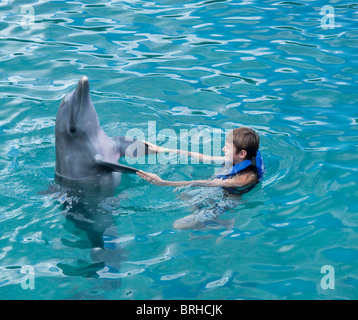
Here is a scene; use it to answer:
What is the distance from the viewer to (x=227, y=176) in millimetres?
6312

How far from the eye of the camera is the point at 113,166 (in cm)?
584

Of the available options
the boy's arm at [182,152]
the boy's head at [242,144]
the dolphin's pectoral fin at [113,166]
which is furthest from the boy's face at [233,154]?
the dolphin's pectoral fin at [113,166]

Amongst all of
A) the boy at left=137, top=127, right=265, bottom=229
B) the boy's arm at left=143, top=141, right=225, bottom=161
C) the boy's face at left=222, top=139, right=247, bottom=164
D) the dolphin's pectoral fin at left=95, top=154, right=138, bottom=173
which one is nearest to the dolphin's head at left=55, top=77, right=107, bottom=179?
the dolphin's pectoral fin at left=95, top=154, right=138, bottom=173

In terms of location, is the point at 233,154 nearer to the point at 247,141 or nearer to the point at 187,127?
the point at 247,141

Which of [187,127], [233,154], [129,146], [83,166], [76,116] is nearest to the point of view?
[76,116]

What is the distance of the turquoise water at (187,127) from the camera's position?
200 inches

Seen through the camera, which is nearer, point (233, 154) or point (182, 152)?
point (233, 154)

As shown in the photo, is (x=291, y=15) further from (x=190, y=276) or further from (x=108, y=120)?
(x=190, y=276)

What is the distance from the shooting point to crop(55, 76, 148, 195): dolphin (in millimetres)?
5965

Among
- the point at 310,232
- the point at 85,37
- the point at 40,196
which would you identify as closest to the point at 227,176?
the point at 310,232

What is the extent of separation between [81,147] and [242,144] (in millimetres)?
1875

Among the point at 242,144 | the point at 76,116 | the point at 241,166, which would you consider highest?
the point at 76,116

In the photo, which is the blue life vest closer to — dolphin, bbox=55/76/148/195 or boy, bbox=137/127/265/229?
boy, bbox=137/127/265/229

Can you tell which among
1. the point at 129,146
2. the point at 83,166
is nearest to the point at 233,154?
the point at 129,146
